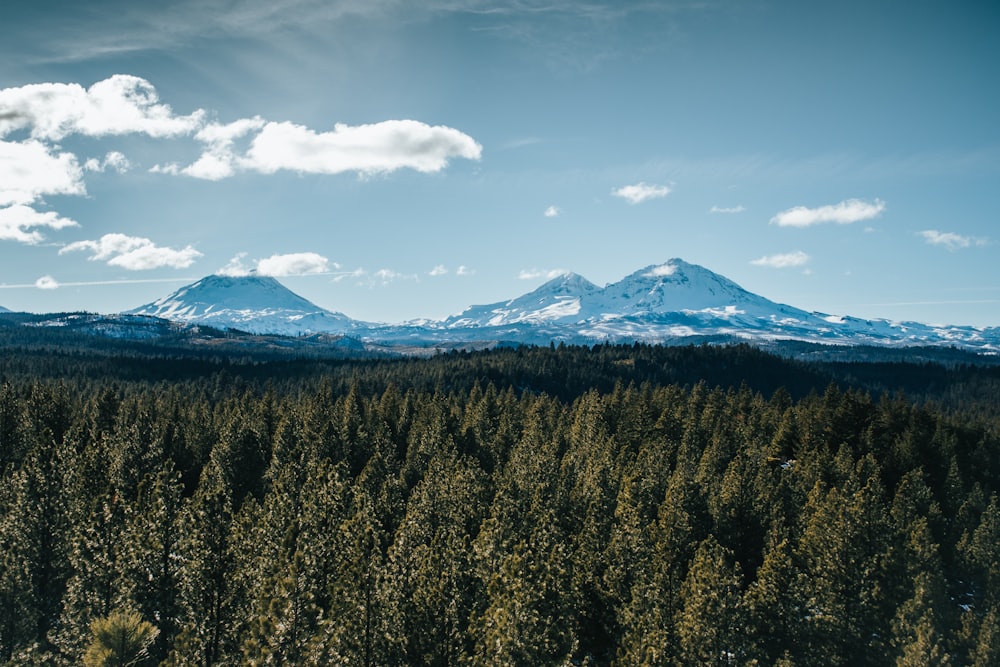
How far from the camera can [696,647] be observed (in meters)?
37.7

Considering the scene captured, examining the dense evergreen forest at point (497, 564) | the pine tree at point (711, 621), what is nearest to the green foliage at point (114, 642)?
the dense evergreen forest at point (497, 564)

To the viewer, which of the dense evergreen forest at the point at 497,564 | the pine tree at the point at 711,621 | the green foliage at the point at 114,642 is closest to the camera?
the green foliage at the point at 114,642

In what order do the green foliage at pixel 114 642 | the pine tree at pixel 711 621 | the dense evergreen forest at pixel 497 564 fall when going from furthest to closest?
the pine tree at pixel 711 621
the dense evergreen forest at pixel 497 564
the green foliage at pixel 114 642

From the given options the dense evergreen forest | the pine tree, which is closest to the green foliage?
the dense evergreen forest

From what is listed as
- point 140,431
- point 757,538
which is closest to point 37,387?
point 140,431

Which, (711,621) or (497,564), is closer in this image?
(711,621)

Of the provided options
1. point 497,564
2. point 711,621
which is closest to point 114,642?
point 497,564

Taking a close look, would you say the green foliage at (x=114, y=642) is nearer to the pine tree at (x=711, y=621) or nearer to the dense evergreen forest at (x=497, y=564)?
the dense evergreen forest at (x=497, y=564)

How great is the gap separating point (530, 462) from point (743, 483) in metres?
22.7

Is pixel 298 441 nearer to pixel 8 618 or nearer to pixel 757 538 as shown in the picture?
pixel 8 618

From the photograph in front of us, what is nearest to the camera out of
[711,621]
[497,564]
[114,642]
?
[114,642]

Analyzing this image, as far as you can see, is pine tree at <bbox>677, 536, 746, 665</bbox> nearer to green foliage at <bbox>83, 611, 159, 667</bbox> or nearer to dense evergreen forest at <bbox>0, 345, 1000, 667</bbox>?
dense evergreen forest at <bbox>0, 345, 1000, 667</bbox>

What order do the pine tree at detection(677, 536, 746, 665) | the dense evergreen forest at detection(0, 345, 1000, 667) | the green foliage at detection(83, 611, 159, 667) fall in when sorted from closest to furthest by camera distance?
the green foliage at detection(83, 611, 159, 667) → the dense evergreen forest at detection(0, 345, 1000, 667) → the pine tree at detection(677, 536, 746, 665)

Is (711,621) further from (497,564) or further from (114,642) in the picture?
(114,642)
